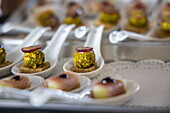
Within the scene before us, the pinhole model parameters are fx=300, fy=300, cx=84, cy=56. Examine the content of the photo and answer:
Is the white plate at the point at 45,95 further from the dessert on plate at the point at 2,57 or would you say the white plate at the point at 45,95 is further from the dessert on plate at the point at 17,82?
the dessert on plate at the point at 2,57

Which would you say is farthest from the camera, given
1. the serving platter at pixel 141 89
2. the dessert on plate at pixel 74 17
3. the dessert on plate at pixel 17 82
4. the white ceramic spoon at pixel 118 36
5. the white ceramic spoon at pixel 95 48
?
the dessert on plate at pixel 74 17

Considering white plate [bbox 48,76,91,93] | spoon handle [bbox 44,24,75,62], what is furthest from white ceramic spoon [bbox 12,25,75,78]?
white plate [bbox 48,76,91,93]

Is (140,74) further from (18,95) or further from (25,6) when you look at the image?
(25,6)

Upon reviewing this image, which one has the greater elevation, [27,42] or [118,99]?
[27,42]

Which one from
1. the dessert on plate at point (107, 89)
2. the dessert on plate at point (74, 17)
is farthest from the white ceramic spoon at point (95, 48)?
the dessert on plate at point (74, 17)

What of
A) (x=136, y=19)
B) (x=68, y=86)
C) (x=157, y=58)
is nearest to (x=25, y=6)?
(x=136, y=19)

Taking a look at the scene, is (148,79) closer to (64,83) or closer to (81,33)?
(64,83)

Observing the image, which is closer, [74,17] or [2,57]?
[2,57]

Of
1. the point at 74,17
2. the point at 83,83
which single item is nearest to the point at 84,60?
the point at 83,83
